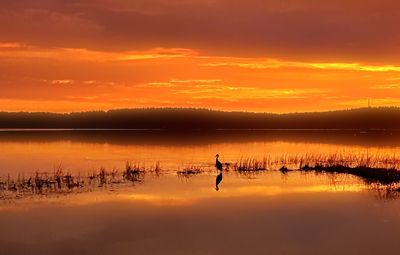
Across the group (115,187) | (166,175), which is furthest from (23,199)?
(166,175)

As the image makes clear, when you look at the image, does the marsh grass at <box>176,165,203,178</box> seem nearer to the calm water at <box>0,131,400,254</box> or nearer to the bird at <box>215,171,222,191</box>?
the bird at <box>215,171,222,191</box>

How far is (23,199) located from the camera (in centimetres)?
2680

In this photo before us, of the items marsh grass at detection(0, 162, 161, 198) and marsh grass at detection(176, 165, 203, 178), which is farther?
marsh grass at detection(176, 165, 203, 178)

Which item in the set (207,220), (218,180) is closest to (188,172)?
(218,180)

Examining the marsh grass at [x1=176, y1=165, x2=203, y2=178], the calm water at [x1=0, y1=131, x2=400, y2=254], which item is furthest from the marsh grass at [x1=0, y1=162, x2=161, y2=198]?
the marsh grass at [x1=176, y1=165, x2=203, y2=178]

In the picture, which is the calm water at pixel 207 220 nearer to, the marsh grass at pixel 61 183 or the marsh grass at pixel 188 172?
the marsh grass at pixel 61 183

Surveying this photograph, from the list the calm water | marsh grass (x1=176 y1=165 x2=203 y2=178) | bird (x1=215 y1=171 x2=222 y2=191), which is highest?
marsh grass (x1=176 y1=165 x2=203 y2=178)

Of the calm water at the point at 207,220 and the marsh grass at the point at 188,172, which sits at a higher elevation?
the marsh grass at the point at 188,172

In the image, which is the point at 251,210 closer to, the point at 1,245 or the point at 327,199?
the point at 327,199

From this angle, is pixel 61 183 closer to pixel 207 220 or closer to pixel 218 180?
pixel 218 180

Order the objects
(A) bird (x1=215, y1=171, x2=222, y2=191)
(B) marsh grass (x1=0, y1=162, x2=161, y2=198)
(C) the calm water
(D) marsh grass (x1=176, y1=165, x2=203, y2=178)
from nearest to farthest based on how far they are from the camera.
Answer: (C) the calm water
(B) marsh grass (x1=0, y1=162, x2=161, y2=198)
(A) bird (x1=215, y1=171, x2=222, y2=191)
(D) marsh grass (x1=176, y1=165, x2=203, y2=178)

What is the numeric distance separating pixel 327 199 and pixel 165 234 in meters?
11.1

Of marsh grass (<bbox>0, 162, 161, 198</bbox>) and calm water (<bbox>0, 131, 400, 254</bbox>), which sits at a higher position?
marsh grass (<bbox>0, 162, 161, 198</bbox>)

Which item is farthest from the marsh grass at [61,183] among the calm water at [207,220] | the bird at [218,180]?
the bird at [218,180]
